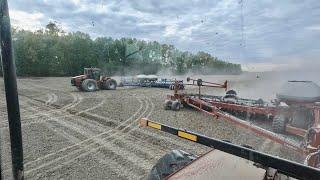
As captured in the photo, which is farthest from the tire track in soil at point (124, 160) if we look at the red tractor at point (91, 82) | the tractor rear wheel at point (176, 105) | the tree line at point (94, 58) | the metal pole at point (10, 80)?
the tree line at point (94, 58)

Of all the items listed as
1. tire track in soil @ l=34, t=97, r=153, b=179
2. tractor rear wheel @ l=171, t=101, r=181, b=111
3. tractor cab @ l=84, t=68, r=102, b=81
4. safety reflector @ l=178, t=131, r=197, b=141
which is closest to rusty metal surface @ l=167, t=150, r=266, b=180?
safety reflector @ l=178, t=131, r=197, b=141

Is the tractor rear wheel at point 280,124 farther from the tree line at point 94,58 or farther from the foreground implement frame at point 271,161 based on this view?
the tree line at point 94,58

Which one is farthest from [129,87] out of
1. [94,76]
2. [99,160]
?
[99,160]

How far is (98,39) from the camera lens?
146 ft

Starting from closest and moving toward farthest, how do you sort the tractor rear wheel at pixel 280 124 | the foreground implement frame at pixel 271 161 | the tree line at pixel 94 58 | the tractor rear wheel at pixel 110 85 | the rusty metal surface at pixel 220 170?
1. the foreground implement frame at pixel 271 161
2. the rusty metal surface at pixel 220 170
3. the tractor rear wheel at pixel 280 124
4. the tractor rear wheel at pixel 110 85
5. the tree line at pixel 94 58

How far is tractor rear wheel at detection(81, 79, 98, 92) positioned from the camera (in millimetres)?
20172

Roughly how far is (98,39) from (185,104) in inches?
1332

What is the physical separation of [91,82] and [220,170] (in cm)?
1912

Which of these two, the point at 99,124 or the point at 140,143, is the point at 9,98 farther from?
the point at 99,124

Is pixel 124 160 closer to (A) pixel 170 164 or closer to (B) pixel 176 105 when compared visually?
(A) pixel 170 164

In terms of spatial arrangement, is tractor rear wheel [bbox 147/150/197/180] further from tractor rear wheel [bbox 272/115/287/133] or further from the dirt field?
tractor rear wheel [bbox 272/115/287/133]

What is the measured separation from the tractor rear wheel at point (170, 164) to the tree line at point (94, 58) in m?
29.1

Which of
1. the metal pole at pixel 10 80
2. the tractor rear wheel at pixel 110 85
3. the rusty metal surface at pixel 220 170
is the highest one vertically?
the metal pole at pixel 10 80

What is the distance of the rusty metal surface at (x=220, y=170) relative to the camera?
1999 mm
